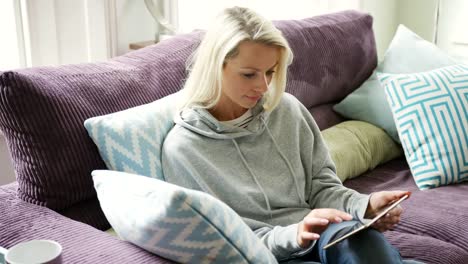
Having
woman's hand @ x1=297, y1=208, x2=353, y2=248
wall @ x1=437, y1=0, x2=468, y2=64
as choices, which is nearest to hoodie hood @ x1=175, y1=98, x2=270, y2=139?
woman's hand @ x1=297, y1=208, x2=353, y2=248

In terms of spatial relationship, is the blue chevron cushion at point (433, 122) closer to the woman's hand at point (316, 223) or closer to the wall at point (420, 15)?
the woman's hand at point (316, 223)

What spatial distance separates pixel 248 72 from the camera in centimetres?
141

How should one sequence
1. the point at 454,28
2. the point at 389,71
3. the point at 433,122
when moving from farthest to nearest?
the point at 454,28 → the point at 389,71 → the point at 433,122

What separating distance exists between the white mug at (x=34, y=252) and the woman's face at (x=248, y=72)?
0.60 meters

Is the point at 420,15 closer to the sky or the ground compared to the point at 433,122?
closer to the sky

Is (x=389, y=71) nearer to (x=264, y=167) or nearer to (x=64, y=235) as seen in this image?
(x=264, y=167)

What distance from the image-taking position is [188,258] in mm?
1078

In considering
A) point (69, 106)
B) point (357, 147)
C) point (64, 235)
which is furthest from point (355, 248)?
point (357, 147)

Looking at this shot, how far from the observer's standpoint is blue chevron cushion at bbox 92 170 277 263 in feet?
3.36

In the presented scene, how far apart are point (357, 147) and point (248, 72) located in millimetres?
774

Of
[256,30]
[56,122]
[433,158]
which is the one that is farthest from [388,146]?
[56,122]

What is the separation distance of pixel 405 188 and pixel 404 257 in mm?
490

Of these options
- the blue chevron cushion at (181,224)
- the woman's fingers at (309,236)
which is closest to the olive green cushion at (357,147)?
the woman's fingers at (309,236)

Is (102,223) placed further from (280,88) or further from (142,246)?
(280,88)
